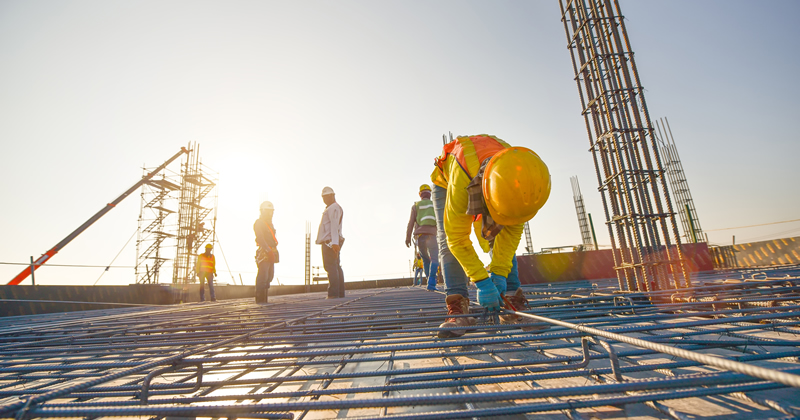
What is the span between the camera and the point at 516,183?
6.28ft

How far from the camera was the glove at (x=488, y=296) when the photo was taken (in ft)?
7.32

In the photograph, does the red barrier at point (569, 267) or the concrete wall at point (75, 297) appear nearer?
the concrete wall at point (75, 297)

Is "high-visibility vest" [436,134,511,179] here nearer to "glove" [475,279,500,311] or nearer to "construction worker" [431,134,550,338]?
"construction worker" [431,134,550,338]

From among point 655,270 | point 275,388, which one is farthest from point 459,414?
point 655,270

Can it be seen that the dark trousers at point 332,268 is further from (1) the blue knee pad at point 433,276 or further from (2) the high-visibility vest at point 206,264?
(2) the high-visibility vest at point 206,264

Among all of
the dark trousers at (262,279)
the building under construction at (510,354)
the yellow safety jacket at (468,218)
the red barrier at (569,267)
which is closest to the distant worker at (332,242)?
the dark trousers at (262,279)

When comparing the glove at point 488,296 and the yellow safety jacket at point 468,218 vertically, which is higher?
the yellow safety jacket at point 468,218

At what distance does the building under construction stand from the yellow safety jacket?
435mm

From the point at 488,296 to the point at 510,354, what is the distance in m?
0.59

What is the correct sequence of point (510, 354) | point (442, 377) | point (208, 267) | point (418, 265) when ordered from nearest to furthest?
point (442, 377), point (510, 354), point (208, 267), point (418, 265)

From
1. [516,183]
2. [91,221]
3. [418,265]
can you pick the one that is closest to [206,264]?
[418,265]

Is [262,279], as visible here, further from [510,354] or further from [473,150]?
[510,354]

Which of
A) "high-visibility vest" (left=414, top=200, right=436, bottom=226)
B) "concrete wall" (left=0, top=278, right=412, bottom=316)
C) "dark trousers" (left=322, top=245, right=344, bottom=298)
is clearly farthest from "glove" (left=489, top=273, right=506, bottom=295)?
"concrete wall" (left=0, top=278, right=412, bottom=316)

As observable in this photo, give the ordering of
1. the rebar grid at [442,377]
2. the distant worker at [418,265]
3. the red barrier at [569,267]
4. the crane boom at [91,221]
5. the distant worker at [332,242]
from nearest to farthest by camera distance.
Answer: the rebar grid at [442,377], the distant worker at [332,242], the red barrier at [569,267], the distant worker at [418,265], the crane boom at [91,221]
